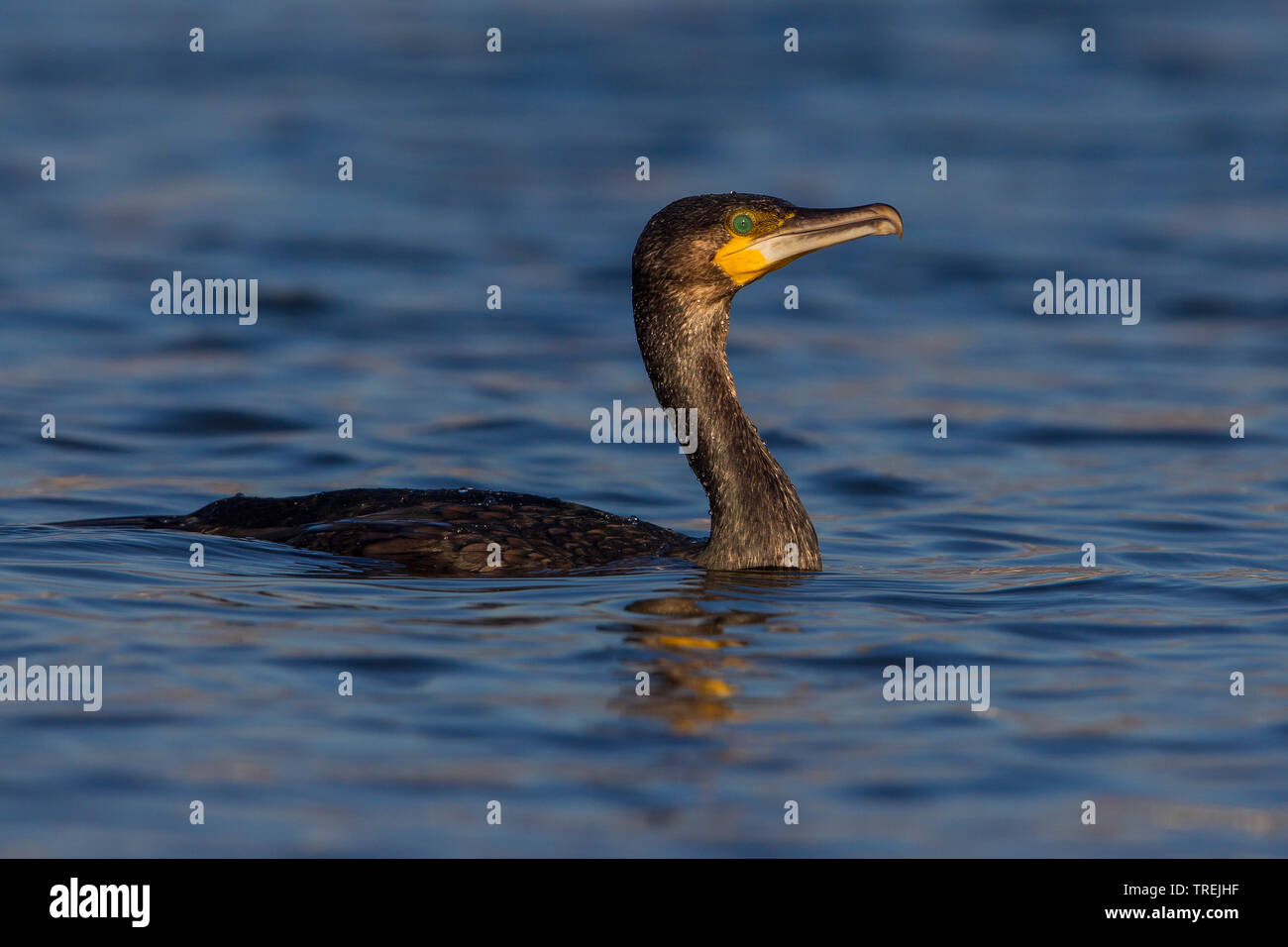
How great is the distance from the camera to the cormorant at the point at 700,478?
8094 millimetres

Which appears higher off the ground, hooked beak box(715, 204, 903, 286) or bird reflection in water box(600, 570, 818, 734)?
hooked beak box(715, 204, 903, 286)

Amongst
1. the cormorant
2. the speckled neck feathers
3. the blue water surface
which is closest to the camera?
the blue water surface

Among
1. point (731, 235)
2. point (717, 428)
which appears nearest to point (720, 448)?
point (717, 428)

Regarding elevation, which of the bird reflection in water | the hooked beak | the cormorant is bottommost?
the bird reflection in water

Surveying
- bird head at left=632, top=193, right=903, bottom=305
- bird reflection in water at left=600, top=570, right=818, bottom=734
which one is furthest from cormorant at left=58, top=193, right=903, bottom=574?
bird reflection in water at left=600, top=570, right=818, bottom=734

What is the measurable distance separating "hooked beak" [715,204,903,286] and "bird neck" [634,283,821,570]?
245 mm

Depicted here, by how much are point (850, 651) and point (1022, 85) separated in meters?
16.4

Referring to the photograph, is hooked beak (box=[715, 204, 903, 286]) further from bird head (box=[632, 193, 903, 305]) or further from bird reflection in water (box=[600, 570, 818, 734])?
bird reflection in water (box=[600, 570, 818, 734])

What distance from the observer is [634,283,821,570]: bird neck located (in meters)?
8.24

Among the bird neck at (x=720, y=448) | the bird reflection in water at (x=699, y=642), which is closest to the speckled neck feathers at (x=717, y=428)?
the bird neck at (x=720, y=448)

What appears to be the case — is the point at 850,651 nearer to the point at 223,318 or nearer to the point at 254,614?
the point at 254,614

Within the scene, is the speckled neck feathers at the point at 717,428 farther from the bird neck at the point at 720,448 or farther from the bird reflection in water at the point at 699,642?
the bird reflection in water at the point at 699,642

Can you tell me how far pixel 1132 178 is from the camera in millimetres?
19266
